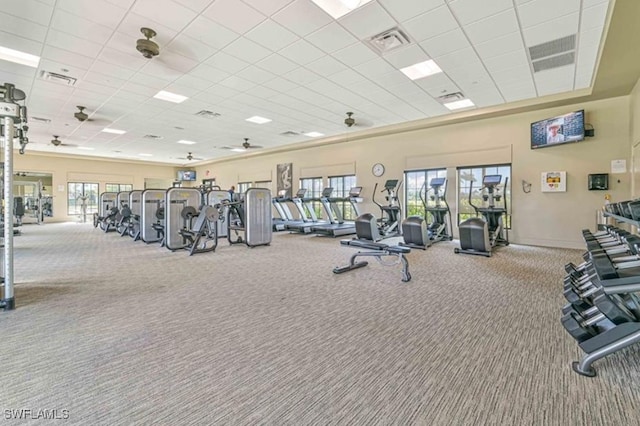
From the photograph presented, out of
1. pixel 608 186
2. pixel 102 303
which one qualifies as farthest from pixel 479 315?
pixel 608 186

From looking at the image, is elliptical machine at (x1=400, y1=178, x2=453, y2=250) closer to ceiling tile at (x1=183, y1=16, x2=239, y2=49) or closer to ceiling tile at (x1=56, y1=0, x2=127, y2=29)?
ceiling tile at (x1=183, y1=16, x2=239, y2=49)

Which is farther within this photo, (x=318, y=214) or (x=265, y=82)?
(x=318, y=214)

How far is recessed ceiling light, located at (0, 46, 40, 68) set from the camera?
468 cm

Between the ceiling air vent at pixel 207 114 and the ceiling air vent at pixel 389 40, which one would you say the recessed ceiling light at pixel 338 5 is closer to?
the ceiling air vent at pixel 389 40

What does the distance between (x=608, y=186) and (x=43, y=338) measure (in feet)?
30.7

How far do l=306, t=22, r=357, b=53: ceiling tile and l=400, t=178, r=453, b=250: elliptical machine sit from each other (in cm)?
397

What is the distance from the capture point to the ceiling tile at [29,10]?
350cm

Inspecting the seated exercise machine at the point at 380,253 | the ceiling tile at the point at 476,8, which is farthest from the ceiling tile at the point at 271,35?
the seated exercise machine at the point at 380,253

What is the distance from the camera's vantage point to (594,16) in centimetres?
373

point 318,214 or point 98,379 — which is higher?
point 318,214

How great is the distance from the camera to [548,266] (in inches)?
195

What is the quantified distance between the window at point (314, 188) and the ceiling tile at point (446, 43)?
7.61 m

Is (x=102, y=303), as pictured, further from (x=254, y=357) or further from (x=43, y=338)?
(x=254, y=357)

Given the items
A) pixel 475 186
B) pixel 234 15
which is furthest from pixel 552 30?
pixel 475 186
